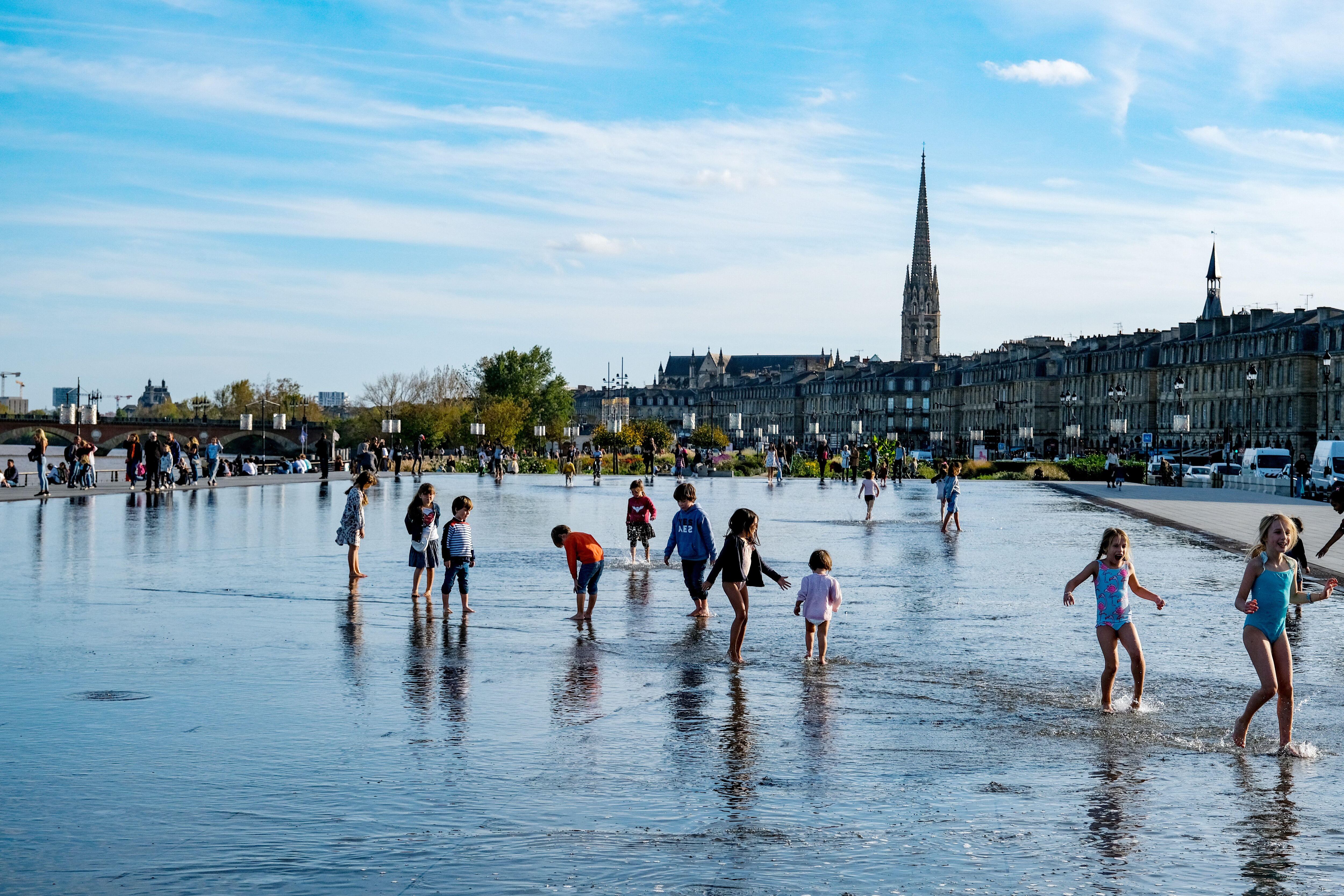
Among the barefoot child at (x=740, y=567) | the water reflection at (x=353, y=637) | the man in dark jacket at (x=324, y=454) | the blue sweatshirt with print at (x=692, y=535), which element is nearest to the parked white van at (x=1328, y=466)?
the man in dark jacket at (x=324, y=454)

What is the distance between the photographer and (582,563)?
13766mm

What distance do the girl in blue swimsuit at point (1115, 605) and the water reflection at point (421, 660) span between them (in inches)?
Result: 168

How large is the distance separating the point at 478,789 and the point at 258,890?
1.71 metres

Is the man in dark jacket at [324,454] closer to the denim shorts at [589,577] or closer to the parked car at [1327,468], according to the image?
the parked car at [1327,468]

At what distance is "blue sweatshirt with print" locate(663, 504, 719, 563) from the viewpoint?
1406 centimetres

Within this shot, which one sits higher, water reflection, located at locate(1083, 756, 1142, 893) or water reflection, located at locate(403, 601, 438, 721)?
water reflection, located at locate(403, 601, 438, 721)

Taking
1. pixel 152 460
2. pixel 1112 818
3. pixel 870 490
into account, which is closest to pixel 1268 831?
pixel 1112 818

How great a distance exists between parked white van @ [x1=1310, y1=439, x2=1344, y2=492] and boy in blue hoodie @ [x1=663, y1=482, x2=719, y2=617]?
38.3m

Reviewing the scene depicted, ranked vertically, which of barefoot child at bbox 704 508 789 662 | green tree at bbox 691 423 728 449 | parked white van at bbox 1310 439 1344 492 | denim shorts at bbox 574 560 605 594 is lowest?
denim shorts at bbox 574 560 605 594

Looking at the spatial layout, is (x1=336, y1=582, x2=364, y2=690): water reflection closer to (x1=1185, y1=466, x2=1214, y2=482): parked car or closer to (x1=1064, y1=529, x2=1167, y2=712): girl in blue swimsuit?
(x1=1064, y1=529, x2=1167, y2=712): girl in blue swimsuit

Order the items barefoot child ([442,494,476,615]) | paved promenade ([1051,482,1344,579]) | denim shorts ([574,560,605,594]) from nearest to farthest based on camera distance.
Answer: denim shorts ([574,560,605,594]), barefoot child ([442,494,476,615]), paved promenade ([1051,482,1344,579])

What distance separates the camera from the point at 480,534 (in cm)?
2603

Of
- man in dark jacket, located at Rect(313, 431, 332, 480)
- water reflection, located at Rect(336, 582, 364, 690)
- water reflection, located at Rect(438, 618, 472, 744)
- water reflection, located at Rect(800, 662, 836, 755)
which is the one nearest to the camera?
water reflection, located at Rect(800, 662, 836, 755)

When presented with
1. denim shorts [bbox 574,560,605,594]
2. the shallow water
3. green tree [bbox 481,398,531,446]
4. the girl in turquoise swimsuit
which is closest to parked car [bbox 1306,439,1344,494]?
the shallow water
